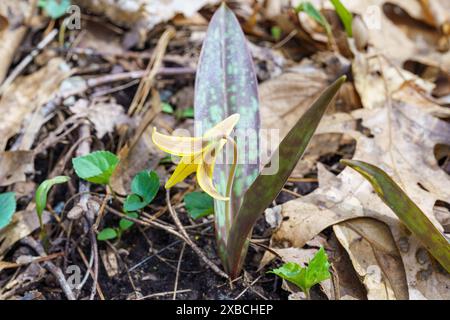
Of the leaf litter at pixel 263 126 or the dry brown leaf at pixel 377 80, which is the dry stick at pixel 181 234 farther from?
the dry brown leaf at pixel 377 80

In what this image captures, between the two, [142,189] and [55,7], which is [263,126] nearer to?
[142,189]

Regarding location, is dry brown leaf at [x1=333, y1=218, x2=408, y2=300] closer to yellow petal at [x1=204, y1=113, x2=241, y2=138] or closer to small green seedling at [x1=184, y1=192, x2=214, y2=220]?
small green seedling at [x1=184, y1=192, x2=214, y2=220]

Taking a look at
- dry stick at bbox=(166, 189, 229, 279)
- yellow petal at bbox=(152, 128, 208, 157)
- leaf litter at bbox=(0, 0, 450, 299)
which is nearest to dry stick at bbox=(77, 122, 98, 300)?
leaf litter at bbox=(0, 0, 450, 299)

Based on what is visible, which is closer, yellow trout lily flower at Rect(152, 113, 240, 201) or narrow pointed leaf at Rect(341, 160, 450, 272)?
yellow trout lily flower at Rect(152, 113, 240, 201)

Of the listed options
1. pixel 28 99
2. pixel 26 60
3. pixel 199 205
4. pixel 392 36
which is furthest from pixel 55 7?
pixel 392 36

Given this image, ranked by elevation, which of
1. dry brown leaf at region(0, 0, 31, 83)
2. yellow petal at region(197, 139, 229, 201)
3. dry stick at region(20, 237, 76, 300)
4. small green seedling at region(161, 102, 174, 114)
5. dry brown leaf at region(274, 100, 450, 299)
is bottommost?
dry stick at region(20, 237, 76, 300)

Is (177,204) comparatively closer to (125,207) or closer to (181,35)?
(125,207)
